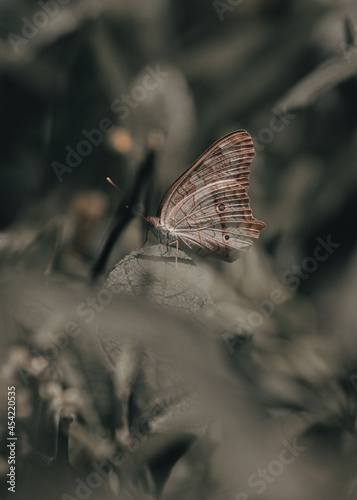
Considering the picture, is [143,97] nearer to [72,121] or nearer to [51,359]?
[72,121]

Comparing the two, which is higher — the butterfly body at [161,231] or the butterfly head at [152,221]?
the butterfly head at [152,221]

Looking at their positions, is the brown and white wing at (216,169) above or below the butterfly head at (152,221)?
above

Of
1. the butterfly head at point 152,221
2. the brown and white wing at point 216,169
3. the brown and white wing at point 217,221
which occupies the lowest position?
the brown and white wing at point 217,221

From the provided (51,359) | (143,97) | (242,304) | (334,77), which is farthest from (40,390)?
(334,77)
